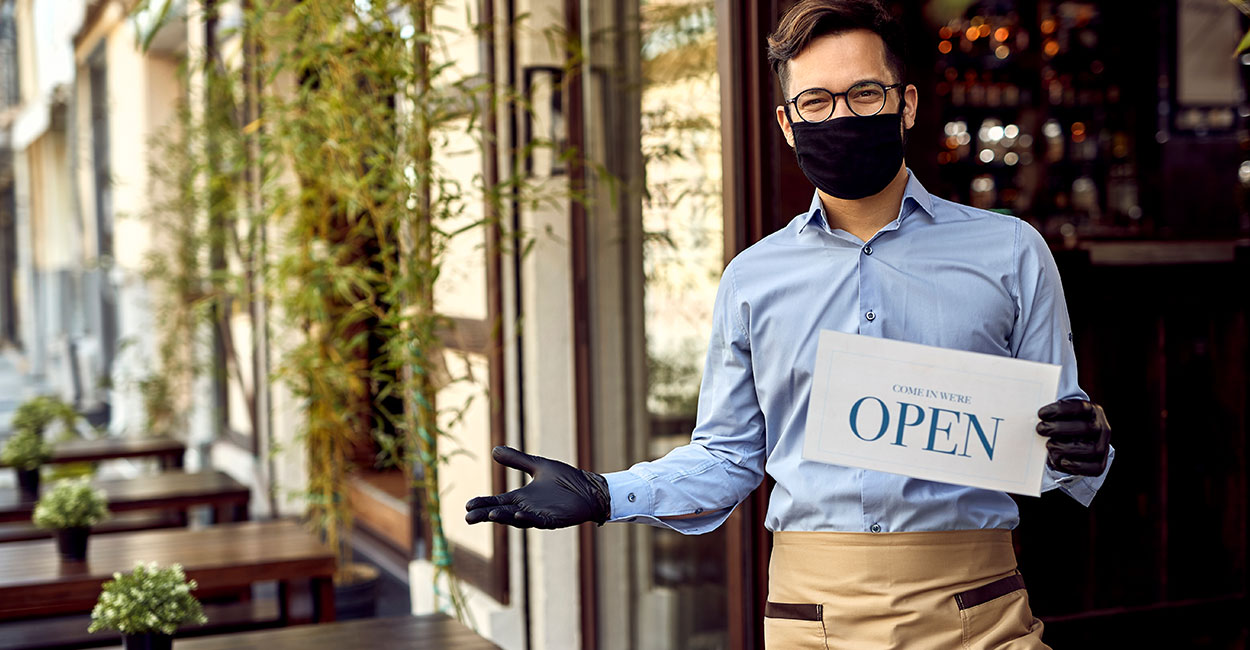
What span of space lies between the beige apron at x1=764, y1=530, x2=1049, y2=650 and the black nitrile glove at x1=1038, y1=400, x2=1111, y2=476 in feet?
0.71

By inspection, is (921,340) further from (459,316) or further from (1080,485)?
(459,316)

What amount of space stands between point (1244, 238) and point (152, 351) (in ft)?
28.3

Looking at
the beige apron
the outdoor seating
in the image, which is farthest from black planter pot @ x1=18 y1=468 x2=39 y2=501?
the beige apron

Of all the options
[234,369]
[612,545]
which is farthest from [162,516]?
[612,545]

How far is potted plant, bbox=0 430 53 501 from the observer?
472cm

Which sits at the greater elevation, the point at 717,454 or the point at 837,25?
the point at 837,25

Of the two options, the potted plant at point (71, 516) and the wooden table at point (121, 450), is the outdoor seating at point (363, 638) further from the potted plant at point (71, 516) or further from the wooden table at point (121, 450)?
the wooden table at point (121, 450)

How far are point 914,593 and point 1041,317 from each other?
37cm

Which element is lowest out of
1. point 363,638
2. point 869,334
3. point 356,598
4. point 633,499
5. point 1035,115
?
point 356,598

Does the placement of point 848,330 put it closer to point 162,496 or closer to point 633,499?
point 633,499

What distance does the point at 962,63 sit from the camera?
6.50 meters

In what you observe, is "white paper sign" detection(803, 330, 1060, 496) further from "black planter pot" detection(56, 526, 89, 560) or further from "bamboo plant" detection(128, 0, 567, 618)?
"black planter pot" detection(56, 526, 89, 560)

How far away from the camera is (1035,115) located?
6.63m

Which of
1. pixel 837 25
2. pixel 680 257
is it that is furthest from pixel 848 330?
pixel 680 257
